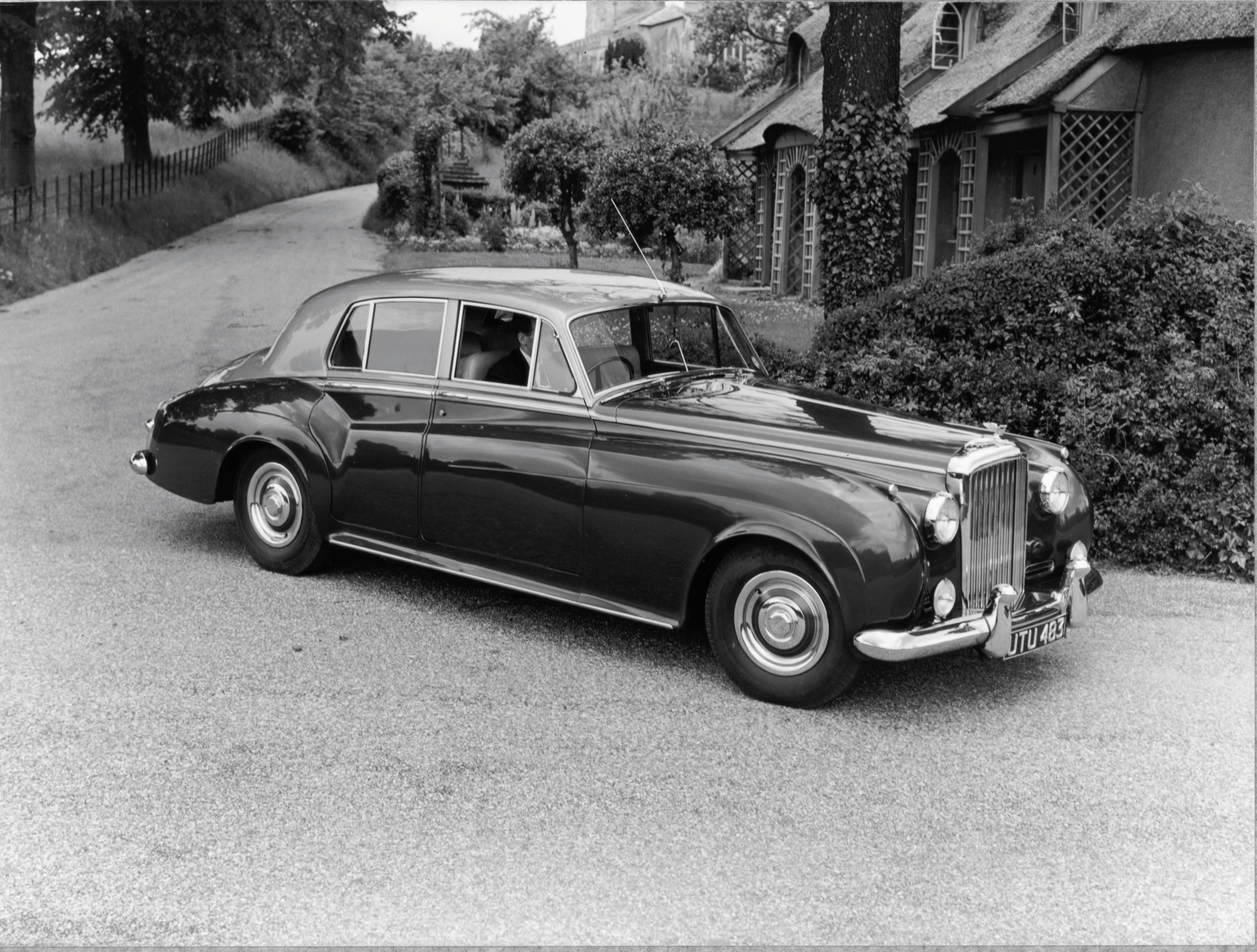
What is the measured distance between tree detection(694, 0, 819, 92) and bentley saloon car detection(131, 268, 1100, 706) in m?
34.3

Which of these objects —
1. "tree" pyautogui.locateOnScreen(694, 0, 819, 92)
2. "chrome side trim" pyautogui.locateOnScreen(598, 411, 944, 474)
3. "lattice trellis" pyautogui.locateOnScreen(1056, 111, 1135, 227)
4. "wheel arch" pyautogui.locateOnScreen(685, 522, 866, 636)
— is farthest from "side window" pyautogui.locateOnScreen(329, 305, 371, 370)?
"tree" pyautogui.locateOnScreen(694, 0, 819, 92)

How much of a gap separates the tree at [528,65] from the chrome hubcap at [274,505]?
34.7m

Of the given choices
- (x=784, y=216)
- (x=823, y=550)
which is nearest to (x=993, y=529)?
(x=823, y=550)

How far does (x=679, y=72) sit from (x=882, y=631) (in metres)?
45.6

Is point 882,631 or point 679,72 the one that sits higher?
point 679,72

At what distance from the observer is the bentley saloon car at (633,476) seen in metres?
5.22

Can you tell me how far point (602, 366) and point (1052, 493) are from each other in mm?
2211

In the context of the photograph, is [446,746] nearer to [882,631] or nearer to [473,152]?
[882,631]

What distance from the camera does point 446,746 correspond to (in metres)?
4.91

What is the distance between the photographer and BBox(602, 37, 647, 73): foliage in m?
53.8

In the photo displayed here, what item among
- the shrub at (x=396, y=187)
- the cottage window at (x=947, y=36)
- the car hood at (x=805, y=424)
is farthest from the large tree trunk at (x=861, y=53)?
the shrub at (x=396, y=187)

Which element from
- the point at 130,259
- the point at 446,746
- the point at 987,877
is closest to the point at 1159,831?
the point at 987,877

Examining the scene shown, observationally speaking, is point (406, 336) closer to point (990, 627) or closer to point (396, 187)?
point (990, 627)

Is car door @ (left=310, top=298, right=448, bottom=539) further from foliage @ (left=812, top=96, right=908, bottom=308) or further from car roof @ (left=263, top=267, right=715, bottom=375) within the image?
foliage @ (left=812, top=96, right=908, bottom=308)
